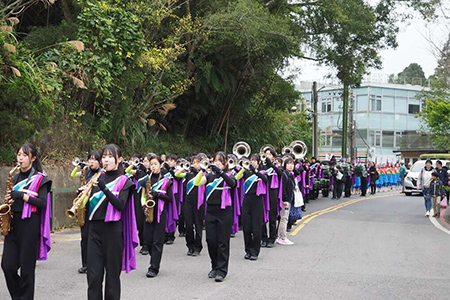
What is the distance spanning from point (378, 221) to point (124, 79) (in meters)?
8.85

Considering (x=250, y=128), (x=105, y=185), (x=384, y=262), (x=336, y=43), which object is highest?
(x=336, y=43)

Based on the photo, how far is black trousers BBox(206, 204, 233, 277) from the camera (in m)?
8.43

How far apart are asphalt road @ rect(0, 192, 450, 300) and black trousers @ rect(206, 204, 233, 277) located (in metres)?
0.29

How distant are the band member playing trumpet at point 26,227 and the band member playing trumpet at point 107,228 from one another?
66 centimetres

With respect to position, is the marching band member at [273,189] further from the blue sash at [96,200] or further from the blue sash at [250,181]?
the blue sash at [96,200]

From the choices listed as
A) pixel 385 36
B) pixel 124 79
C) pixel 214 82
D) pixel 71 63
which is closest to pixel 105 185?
pixel 71 63

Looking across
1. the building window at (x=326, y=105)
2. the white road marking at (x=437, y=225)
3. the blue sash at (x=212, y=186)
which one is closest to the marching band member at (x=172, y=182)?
the blue sash at (x=212, y=186)

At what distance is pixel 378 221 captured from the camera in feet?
57.0

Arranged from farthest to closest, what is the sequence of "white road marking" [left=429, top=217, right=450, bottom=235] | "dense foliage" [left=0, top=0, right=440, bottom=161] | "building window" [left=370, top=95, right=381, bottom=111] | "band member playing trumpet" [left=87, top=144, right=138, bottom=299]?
"building window" [left=370, top=95, right=381, bottom=111] → "white road marking" [left=429, top=217, right=450, bottom=235] → "dense foliage" [left=0, top=0, right=440, bottom=161] → "band member playing trumpet" [left=87, top=144, right=138, bottom=299]

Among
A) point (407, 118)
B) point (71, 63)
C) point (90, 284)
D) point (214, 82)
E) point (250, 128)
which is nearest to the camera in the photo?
point (90, 284)

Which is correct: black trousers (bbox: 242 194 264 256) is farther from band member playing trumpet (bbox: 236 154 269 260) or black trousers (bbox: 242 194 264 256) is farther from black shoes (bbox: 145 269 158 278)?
black shoes (bbox: 145 269 158 278)

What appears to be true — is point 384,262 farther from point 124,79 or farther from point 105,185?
point 124,79

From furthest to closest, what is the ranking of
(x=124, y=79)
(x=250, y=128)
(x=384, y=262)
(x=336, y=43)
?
(x=250, y=128) < (x=336, y=43) < (x=124, y=79) < (x=384, y=262)

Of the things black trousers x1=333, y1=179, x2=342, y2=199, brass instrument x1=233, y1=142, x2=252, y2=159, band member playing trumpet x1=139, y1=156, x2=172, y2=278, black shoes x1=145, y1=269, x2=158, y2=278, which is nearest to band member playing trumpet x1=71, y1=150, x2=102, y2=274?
band member playing trumpet x1=139, y1=156, x2=172, y2=278
